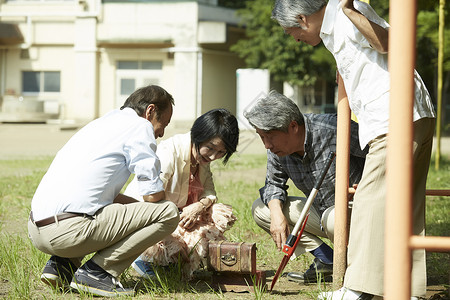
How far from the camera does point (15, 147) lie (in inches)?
763

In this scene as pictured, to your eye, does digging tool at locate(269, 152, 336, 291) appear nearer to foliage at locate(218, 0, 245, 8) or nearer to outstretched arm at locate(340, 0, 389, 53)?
outstretched arm at locate(340, 0, 389, 53)

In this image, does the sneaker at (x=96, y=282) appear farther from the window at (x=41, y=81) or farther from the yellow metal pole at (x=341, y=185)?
the window at (x=41, y=81)

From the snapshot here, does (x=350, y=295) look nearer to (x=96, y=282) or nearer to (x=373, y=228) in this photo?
(x=373, y=228)

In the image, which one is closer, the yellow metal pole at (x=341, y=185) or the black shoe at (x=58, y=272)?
the yellow metal pole at (x=341, y=185)

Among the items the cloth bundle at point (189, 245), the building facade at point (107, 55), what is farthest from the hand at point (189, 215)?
the building facade at point (107, 55)

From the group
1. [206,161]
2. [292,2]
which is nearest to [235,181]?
[206,161]

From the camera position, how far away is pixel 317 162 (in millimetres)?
4148

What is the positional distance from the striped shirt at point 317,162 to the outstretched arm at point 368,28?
0.95 m

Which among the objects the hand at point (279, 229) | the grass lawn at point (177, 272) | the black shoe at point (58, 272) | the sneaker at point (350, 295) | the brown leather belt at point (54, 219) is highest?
the brown leather belt at point (54, 219)

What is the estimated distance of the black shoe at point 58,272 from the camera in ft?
12.9

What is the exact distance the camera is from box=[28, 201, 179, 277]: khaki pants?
3736 millimetres

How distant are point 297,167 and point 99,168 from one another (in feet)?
3.94

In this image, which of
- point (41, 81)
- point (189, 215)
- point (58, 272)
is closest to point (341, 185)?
point (189, 215)

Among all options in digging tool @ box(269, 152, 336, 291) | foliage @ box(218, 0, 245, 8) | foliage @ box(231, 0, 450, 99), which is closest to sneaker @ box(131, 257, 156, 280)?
digging tool @ box(269, 152, 336, 291)
